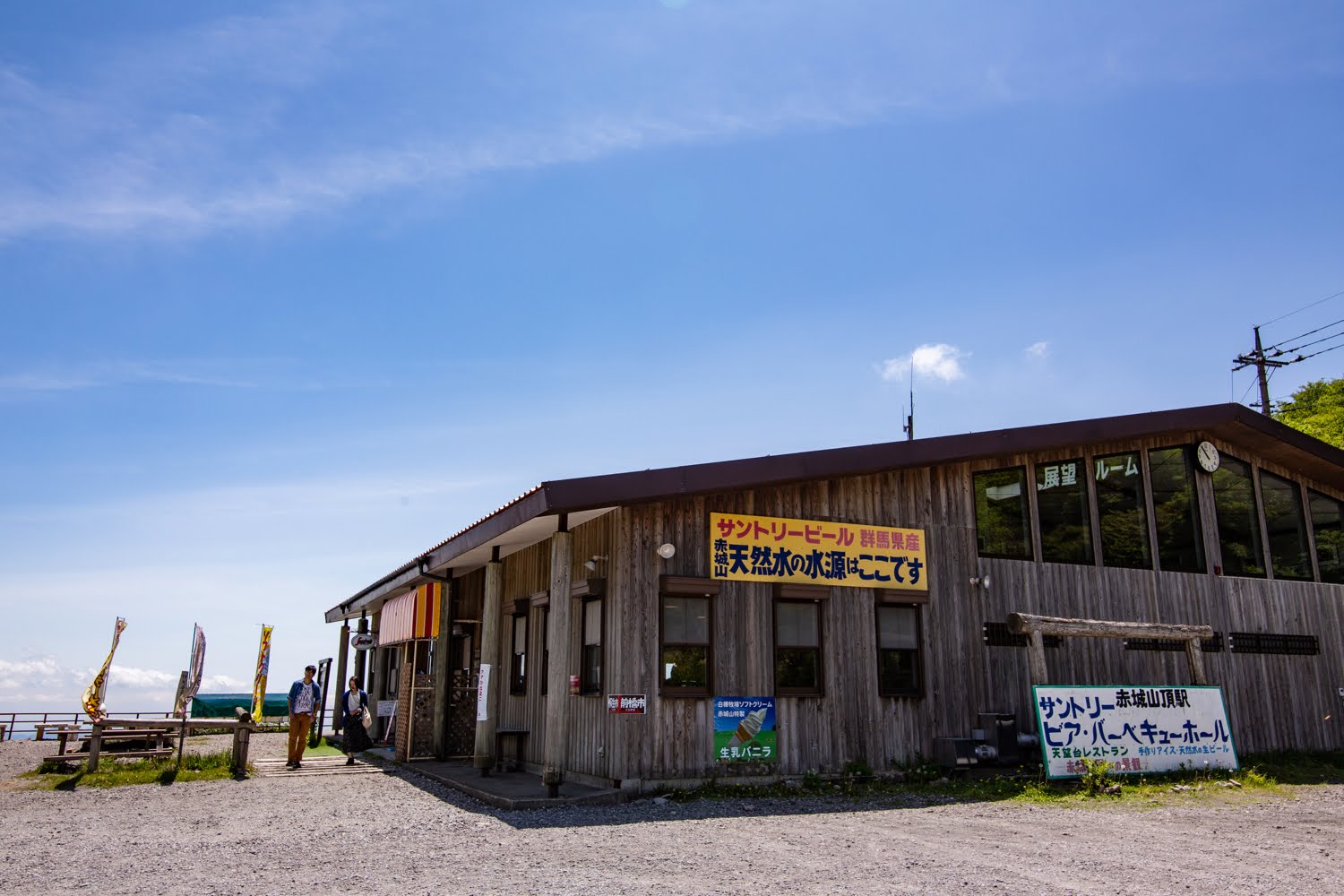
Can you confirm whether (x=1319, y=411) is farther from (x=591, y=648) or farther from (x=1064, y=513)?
(x=591, y=648)

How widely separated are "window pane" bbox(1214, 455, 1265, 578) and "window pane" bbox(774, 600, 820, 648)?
330 inches

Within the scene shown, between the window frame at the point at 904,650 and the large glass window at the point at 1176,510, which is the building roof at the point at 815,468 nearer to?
the large glass window at the point at 1176,510

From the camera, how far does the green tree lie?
118 feet

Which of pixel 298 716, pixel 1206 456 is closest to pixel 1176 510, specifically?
pixel 1206 456

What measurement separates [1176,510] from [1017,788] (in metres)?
6.87

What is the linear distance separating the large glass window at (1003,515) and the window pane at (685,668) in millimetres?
4761

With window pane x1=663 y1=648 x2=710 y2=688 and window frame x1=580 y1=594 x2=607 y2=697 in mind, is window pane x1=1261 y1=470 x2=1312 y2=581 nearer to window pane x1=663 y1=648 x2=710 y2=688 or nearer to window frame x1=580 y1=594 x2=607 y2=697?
window pane x1=663 y1=648 x2=710 y2=688

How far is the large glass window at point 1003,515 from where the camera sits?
14055 mm

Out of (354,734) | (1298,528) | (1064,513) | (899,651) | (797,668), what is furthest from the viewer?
(1298,528)

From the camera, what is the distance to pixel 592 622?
1252 cm

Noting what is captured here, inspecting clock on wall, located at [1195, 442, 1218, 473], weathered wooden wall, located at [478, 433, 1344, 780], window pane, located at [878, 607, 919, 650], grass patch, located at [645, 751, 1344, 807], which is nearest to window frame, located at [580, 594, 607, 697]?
weathered wooden wall, located at [478, 433, 1344, 780]

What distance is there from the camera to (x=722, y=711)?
38.2 feet

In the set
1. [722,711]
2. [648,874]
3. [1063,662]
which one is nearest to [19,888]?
[648,874]

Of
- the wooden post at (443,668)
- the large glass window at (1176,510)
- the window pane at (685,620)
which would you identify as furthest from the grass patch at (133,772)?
the large glass window at (1176,510)
